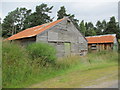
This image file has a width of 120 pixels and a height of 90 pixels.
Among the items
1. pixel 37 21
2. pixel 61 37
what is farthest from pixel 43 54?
pixel 37 21

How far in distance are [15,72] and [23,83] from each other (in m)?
0.67

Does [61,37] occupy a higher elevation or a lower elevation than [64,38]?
higher

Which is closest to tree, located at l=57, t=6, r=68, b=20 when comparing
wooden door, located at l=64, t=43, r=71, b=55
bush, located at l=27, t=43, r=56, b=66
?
wooden door, located at l=64, t=43, r=71, b=55

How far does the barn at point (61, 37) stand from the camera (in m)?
13.1

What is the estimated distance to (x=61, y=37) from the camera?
14.4 meters

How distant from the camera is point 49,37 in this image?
13336 millimetres

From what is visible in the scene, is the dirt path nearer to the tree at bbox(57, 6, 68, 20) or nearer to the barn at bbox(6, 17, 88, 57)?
the barn at bbox(6, 17, 88, 57)

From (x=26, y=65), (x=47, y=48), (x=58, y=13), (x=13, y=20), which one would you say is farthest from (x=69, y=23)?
(x=13, y=20)

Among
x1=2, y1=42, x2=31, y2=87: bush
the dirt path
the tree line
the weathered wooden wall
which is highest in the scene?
the tree line

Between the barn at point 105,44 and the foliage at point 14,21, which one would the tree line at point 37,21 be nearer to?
the foliage at point 14,21

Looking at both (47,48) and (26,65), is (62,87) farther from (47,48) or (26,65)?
(47,48)

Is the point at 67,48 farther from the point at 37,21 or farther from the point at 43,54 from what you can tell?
the point at 37,21

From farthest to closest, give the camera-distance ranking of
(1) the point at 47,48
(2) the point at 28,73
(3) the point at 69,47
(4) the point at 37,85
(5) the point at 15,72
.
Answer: (3) the point at 69,47, (1) the point at 47,48, (2) the point at 28,73, (5) the point at 15,72, (4) the point at 37,85

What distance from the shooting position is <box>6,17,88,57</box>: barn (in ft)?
43.0
